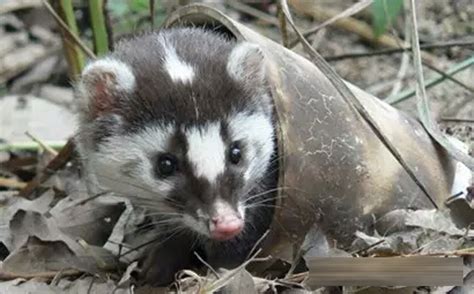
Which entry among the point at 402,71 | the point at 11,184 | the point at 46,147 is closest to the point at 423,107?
the point at 46,147

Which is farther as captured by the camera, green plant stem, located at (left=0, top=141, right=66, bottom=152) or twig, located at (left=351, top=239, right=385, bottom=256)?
green plant stem, located at (left=0, top=141, right=66, bottom=152)

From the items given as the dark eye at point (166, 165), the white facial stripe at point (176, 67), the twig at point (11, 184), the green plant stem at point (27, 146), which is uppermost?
the white facial stripe at point (176, 67)

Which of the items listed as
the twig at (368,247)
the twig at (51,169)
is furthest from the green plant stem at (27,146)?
the twig at (368,247)

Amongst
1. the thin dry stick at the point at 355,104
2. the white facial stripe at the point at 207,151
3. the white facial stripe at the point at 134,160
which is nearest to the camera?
the white facial stripe at the point at 207,151

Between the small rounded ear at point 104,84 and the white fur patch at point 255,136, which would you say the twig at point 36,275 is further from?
the white fur patch at point 255,136

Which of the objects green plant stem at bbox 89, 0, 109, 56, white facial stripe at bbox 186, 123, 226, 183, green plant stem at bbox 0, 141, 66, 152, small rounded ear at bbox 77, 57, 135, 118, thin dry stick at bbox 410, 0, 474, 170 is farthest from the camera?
green plant stem at bbox 0, 141, 66, 152

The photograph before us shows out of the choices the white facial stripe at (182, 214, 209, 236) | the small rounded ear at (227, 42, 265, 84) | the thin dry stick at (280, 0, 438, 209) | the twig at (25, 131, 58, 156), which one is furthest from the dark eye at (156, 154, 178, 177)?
the twig at (25, 131, 58, 156)

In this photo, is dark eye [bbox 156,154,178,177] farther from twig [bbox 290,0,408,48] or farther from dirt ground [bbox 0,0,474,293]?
twig [bbox 290,0,408,48]
